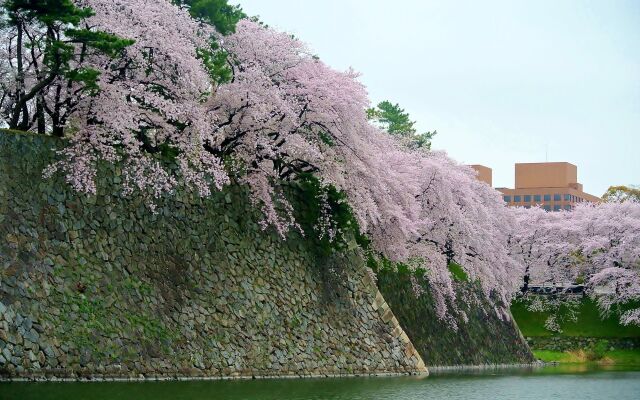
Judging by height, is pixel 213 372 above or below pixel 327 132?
below

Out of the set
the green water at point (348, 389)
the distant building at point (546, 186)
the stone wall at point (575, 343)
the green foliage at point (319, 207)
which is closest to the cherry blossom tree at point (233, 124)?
the green foliage at point (319, 207)

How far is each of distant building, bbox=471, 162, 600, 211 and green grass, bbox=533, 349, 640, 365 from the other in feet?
322

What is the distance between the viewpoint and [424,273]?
146 ft

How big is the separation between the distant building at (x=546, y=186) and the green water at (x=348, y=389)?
421 ft

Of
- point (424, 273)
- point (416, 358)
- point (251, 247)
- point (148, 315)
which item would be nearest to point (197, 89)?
point (251, 247)

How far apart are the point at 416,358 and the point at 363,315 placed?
2.91 m

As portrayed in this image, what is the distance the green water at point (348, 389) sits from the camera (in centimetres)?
2083

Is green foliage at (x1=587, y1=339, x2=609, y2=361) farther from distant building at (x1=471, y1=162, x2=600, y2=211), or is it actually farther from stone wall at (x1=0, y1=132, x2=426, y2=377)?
distant building at (x1=471, y1=162, x2=600, y2=211)

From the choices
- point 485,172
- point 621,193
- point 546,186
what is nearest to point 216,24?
point 621,193

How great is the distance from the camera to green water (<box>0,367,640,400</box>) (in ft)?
68.3

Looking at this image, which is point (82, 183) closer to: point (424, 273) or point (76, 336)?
point (76, 336)

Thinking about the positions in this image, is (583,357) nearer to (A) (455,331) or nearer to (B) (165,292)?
(A) (455,331)

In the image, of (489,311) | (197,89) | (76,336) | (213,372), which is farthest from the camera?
(489,311)

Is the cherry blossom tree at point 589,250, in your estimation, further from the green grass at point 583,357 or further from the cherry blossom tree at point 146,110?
the cherry blossom tree at point 146,110
